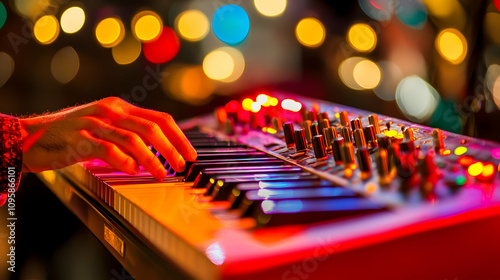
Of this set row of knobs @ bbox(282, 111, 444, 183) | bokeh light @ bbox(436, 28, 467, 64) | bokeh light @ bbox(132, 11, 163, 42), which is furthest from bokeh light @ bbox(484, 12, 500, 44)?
bokeh light @ bbox(132, 11, 163, 42)

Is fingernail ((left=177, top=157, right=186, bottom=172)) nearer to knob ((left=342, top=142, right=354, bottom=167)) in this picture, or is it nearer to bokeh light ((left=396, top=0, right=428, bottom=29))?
knob ((left=342, top=142, right=354, bottom=167))

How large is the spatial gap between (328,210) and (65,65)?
2.39 metres

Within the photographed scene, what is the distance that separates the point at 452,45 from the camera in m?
1.38

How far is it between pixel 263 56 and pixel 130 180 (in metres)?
2.22

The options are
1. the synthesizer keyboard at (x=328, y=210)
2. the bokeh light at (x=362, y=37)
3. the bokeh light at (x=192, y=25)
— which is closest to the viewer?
the synthesizer keyboard at (x=328, y=210)

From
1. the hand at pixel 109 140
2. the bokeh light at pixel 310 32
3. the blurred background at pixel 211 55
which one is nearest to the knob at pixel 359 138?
the hand at pixel 109 140

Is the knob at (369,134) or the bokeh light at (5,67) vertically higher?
the bokeh light at (5,67)

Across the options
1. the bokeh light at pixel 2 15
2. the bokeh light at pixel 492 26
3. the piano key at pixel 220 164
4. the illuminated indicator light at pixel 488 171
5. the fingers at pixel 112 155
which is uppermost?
the bokeh light at pixel 2 15

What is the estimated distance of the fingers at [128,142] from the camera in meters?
0.93

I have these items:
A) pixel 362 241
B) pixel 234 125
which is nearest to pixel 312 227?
pixel 362 241

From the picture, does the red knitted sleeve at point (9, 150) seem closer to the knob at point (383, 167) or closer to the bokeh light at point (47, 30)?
the knob at point (383, 167)

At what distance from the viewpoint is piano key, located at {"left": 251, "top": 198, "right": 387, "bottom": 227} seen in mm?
640

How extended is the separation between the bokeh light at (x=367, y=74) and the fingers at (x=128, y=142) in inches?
58.2

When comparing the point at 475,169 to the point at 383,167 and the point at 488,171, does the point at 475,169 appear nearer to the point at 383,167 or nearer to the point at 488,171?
the point at 488,171
